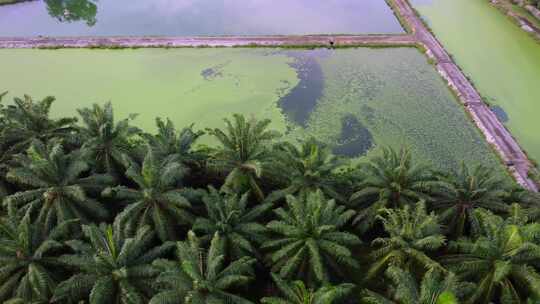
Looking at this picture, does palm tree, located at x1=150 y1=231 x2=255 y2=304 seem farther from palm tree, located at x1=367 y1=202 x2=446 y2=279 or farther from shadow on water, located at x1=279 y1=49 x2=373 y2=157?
shadow on water, located at x1=279 y1=49 x2=373 y2=157

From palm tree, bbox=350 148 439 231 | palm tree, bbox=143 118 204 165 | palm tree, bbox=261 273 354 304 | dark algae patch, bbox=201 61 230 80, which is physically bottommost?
palm tree, bbox=261 273 354 304

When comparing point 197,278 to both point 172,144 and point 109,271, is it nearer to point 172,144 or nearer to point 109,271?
point 109,271

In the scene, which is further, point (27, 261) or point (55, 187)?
point (55, 187)

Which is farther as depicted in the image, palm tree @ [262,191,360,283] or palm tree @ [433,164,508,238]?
palm tree @ [433,164,508,238]

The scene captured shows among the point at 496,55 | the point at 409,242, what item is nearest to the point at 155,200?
the point at 409,242

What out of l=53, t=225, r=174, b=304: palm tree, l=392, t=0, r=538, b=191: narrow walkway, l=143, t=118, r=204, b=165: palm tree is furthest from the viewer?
l=392, t=0, r=538, b=191: narrow walkway

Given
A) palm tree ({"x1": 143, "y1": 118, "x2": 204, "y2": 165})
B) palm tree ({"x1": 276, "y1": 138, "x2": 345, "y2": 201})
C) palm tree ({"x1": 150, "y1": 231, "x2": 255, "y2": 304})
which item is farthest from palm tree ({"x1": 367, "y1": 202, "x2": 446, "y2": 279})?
palm tree ({"x1": 143, "y1": 118, "x2": 204, "y2": 165})
